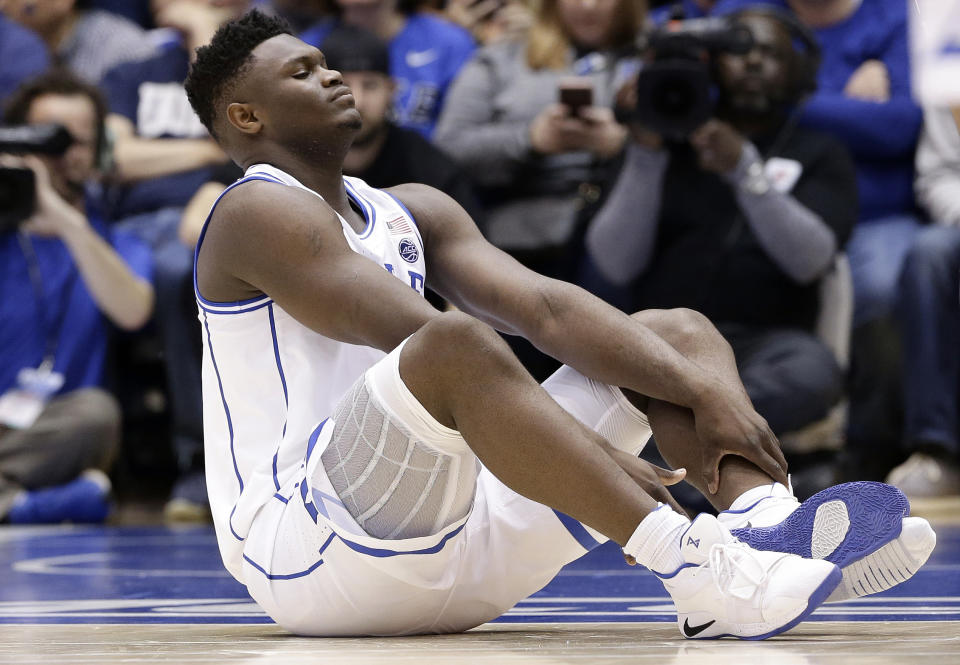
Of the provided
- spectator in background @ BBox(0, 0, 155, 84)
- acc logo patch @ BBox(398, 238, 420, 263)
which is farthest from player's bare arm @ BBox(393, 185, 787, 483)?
spectator in background @ BBox(0, 0, 155, 84)

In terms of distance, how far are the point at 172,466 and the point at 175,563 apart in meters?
2.36

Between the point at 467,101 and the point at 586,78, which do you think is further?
the point at 467,101

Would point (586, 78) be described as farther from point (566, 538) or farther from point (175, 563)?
point (566, 538)

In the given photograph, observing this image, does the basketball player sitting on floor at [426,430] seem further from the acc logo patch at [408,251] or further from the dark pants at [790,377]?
the dark pants at [790,377]

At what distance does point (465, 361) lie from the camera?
78.1 inches

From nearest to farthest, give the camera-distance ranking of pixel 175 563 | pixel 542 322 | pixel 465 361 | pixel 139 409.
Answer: pixel 465 361
pixel 542 322
pixel 175 563
pixel 139 409

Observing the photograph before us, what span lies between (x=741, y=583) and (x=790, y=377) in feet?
9.13

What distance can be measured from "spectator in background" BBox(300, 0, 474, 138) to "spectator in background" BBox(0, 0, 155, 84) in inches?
38.5

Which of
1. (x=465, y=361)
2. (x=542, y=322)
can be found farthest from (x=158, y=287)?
(x=465, y=361)

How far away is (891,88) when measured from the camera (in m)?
5.37

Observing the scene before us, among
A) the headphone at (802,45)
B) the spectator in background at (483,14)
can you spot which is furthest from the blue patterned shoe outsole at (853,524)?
the spectator in background at (483,14)

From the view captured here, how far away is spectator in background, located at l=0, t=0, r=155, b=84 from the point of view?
6410 mm

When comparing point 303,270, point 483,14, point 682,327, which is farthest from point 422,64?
point 303,270

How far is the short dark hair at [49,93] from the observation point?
228 inches
